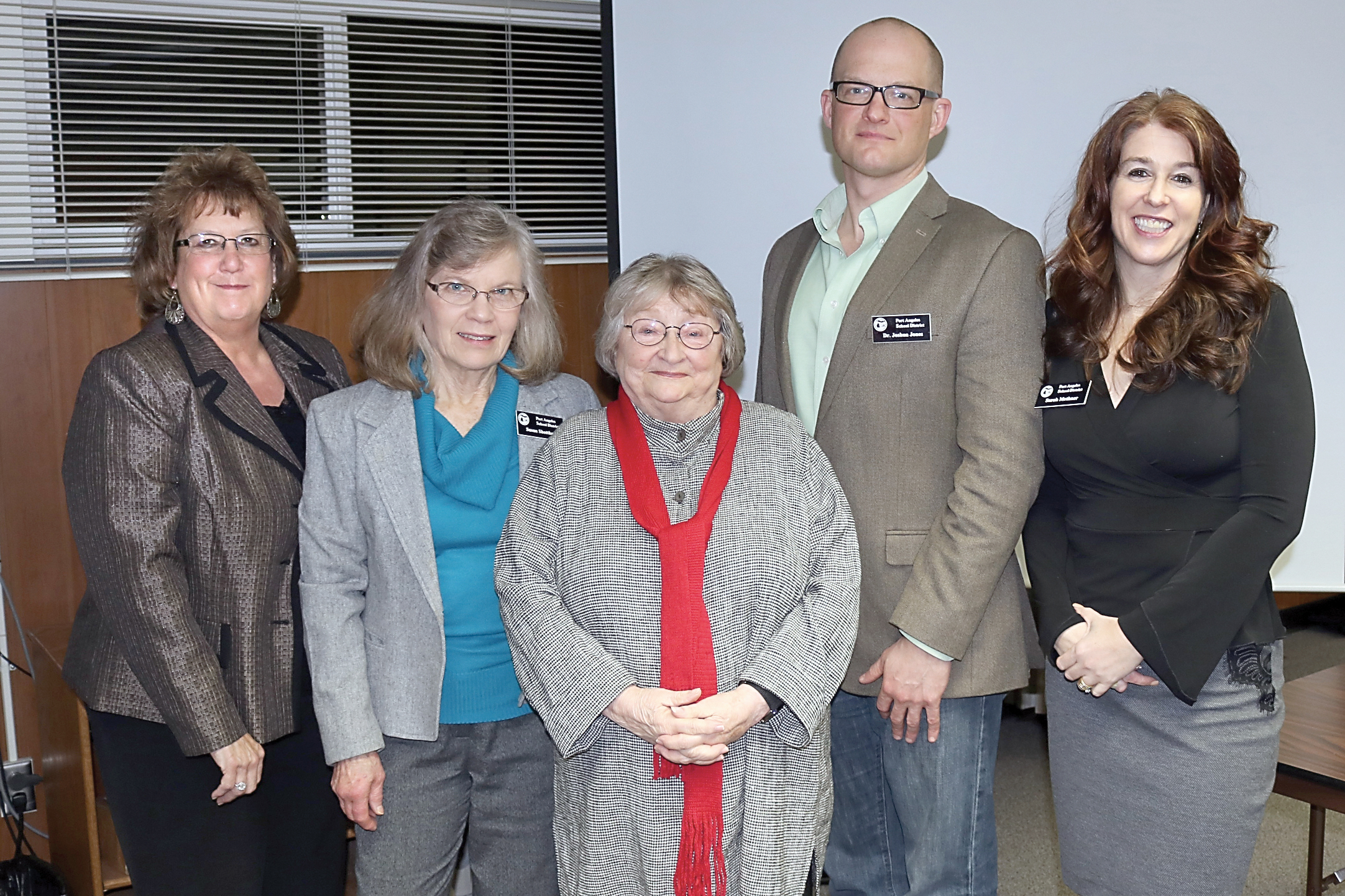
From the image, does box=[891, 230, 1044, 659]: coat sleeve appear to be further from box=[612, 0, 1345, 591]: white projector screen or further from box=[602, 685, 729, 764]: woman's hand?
box=[612, 0, 1345, 591]: white projector screen

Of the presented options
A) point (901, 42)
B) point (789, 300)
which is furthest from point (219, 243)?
point (901, 42)

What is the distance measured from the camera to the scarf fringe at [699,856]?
178cm

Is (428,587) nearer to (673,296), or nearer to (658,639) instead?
(658,639)

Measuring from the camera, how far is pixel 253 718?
196cm

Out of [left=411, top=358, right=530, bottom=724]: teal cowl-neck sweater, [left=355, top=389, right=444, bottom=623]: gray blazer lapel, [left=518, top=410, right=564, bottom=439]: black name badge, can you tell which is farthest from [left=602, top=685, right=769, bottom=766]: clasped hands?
[left=518, top=410, right=564, bottom=439]: black name badge

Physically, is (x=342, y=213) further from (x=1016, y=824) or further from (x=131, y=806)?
(x=1016, y=824)

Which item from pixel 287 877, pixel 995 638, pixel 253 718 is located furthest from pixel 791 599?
pixel 287 877

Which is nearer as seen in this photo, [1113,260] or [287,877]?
[1113,260]

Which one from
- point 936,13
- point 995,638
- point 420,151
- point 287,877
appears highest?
point 936,13

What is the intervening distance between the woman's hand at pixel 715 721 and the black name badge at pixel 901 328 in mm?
700

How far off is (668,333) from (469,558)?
0.56 meters

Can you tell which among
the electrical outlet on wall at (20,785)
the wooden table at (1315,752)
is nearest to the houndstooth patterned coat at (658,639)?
the wooden table at (1315,752)

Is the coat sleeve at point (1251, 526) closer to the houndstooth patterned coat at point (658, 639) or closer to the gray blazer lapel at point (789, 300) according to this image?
the houndstooth patterned coat at point (658, 639)

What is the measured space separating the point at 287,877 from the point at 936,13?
2.68 metres
